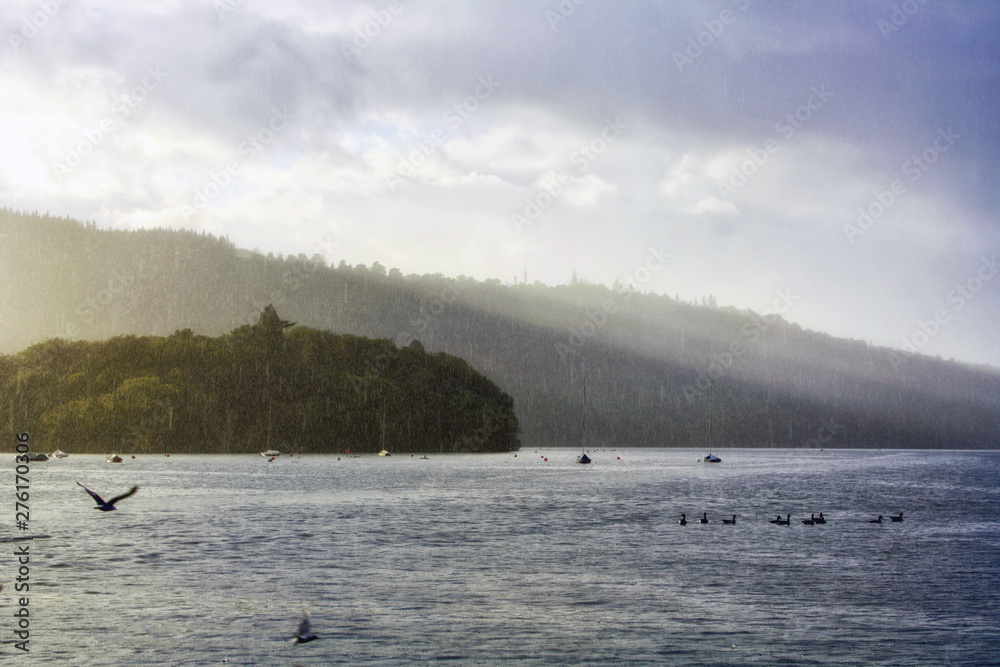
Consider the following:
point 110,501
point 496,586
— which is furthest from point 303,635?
point 110,501

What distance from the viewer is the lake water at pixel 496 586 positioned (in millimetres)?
25906

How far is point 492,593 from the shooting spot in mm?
34062

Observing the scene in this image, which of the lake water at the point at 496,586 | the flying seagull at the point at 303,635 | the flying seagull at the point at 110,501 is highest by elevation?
the flying seagull at the point at 110,501

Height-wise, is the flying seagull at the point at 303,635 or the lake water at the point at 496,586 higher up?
the flying seagull at the point at 303,635

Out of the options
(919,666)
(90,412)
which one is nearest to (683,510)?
(919,666)

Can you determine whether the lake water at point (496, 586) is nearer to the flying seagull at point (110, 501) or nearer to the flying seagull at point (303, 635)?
the flying seagull at point (303, 635)

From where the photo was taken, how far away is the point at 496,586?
117ft

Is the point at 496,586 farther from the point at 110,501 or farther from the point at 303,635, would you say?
the point at 110,501

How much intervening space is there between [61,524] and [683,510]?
47.6 meters

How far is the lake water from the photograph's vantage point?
25.9 m

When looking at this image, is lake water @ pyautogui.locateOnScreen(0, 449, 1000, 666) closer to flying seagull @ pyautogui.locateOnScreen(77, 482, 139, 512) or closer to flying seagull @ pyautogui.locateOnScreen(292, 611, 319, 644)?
flying seagull @ pyautogui.locateOnScreen(292, 611, 319, 644)

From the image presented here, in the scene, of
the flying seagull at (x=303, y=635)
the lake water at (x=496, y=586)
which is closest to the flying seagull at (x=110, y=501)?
the lake water at (x=496, y=586)

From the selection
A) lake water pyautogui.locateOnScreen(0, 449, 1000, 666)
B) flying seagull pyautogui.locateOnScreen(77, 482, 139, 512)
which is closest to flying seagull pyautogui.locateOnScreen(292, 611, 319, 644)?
lake water pyautogui.locateOnScreen(0, 449, 1000, 666)

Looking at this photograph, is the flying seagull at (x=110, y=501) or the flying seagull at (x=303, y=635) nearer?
the flying seagull at (x=303, y=635)
